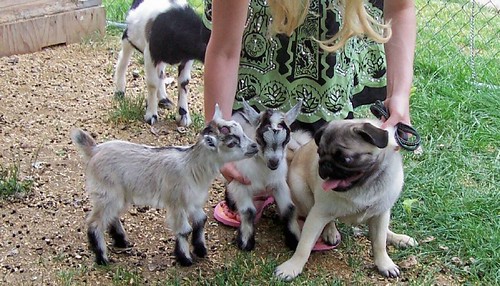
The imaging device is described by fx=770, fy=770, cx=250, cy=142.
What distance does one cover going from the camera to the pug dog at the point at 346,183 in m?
2.93

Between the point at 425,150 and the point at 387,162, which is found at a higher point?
the point at 387,162

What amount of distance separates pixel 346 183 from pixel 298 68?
855mm

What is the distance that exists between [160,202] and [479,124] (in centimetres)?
233

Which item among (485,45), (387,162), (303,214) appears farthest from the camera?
(485,45)

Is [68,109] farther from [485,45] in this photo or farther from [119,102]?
[485,45]

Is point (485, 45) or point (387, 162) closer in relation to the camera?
point (387, 162)

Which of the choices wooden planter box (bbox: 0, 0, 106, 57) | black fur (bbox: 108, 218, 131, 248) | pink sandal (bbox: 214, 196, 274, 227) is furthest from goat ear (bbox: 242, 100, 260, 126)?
wooden planter box (bbox: 0, 0, 106, 57)

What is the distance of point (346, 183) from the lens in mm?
3006

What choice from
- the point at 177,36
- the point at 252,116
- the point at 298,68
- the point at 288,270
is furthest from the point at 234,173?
the point at 177,36

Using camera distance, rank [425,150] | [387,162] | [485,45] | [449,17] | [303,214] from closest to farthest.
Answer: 1. [387,162]
2. [303,214]
3. [425,150]
4. [485,45]
5. [449,17]

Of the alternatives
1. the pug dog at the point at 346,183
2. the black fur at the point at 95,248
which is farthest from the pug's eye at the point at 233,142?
the black fur at the point at 95,248

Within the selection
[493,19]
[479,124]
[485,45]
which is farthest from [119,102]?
[493,19]

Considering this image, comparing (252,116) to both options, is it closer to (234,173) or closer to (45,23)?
(234,173)

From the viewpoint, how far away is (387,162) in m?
3.04
